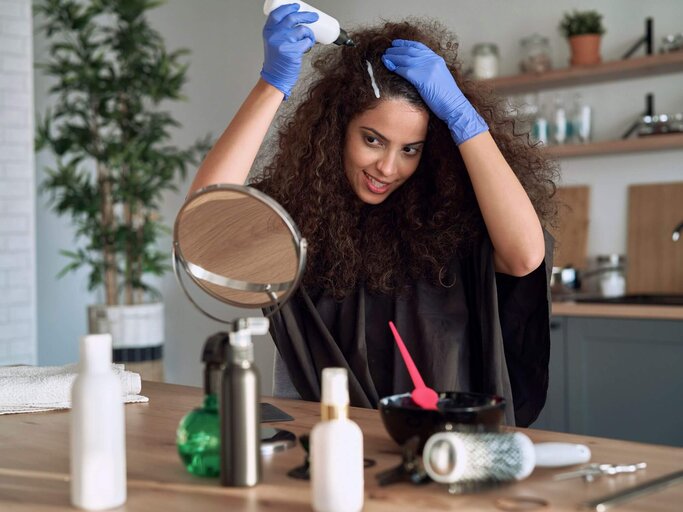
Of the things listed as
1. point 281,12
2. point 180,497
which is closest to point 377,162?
point 281,12

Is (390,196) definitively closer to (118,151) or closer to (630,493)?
(630,493)

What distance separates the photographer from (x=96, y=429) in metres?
0.88

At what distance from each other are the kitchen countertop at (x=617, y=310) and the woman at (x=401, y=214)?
1.53m

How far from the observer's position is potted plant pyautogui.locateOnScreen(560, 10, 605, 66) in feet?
12.5

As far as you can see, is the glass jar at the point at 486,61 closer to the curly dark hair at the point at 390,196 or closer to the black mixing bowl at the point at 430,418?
the curly dark hair at the point at 390,196

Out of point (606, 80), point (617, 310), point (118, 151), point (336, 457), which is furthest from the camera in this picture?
point (118, 151)

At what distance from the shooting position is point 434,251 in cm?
180

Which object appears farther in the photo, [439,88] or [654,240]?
[654,240]

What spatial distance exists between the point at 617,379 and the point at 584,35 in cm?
150

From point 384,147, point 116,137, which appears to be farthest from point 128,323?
point 384,147

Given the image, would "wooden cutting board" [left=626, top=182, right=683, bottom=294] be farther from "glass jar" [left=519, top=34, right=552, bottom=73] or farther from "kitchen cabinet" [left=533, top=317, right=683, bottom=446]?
"glass jar" [left=519, top=34, right=552, bottom=73]

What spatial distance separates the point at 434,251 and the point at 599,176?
2436mm

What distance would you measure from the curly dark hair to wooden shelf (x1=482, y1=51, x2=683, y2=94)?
1708 mm

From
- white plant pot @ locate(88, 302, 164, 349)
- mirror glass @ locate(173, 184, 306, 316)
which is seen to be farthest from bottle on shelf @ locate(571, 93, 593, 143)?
mirror glass @ locate(173, 184, 306, 316)
